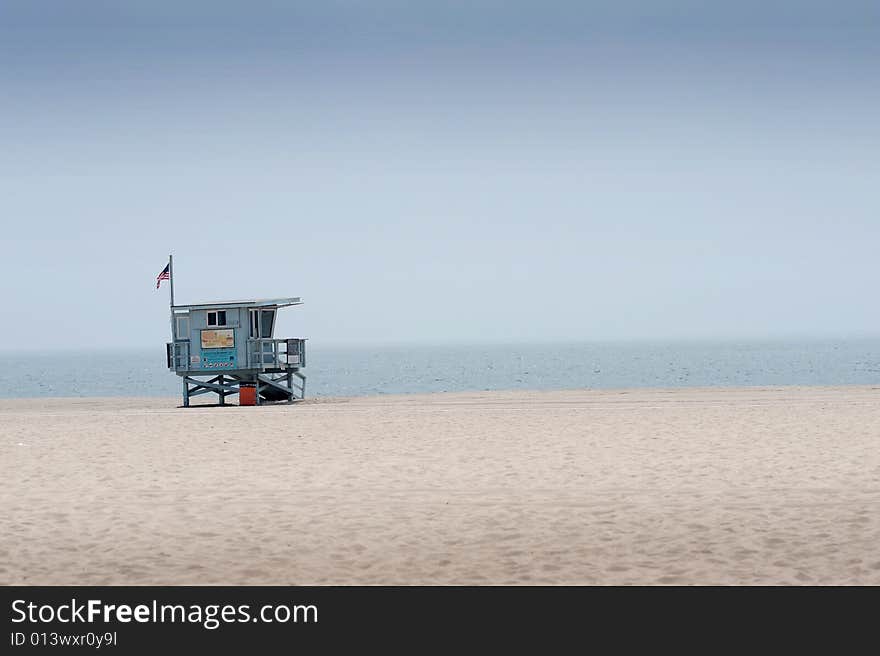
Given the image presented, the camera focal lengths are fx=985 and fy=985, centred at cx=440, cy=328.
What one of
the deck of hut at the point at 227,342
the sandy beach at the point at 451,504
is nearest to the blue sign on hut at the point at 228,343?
the deck of hut at the point at 227,342

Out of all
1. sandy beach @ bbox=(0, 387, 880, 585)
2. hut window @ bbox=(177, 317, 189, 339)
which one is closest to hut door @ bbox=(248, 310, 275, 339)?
hut window @ bbox=(177, 317, 189, 339)

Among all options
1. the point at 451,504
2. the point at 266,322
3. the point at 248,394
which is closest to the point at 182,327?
the point at 266,322

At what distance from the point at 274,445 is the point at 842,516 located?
36.1 ft

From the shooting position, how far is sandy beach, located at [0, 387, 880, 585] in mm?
8734

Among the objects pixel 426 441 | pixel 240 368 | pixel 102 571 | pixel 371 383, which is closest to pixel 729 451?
pixel 426 441

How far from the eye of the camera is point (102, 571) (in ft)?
28.7

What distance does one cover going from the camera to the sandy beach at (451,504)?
873cm

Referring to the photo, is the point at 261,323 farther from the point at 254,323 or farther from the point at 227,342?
the point at 227,342

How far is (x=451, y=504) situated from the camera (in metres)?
11.8

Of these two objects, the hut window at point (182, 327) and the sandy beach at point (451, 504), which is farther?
the hut window at point (182, 327)

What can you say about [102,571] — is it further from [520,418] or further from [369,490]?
[520,418]

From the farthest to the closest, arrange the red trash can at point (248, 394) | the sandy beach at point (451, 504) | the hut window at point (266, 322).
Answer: the hut window at point (266, 322), the red trash can at point (248, 394), the sandy beach at point (451, 504)

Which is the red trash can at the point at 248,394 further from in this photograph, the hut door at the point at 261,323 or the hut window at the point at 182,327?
the hut window at the point at 182,327
